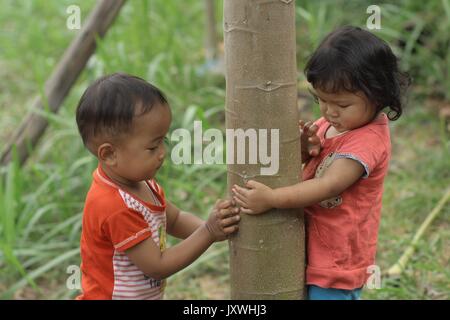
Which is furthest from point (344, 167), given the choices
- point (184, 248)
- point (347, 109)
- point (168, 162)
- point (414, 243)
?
point (168, 162)

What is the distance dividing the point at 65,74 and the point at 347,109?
216cm

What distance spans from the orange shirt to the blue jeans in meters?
0.50

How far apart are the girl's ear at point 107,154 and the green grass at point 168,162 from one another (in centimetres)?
130

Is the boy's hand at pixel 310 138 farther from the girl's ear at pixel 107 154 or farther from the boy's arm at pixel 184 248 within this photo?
the girl's ear at pixel 107 154

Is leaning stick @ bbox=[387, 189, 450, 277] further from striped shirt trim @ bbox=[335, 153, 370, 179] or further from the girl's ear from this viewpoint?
the girl's ear

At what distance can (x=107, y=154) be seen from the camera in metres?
2.12

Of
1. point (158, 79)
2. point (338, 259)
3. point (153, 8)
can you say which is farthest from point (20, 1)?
point (338, 259)

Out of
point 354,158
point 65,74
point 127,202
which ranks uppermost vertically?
point 65,74

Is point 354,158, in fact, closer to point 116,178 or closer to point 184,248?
point 184,248

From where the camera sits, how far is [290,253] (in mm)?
2164

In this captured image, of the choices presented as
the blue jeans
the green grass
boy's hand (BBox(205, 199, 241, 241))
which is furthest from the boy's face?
the green grass

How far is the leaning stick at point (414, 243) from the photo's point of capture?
320cm

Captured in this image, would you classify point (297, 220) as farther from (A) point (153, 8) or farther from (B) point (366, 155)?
(A) point (153, 8)

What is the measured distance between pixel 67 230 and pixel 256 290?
183cm
